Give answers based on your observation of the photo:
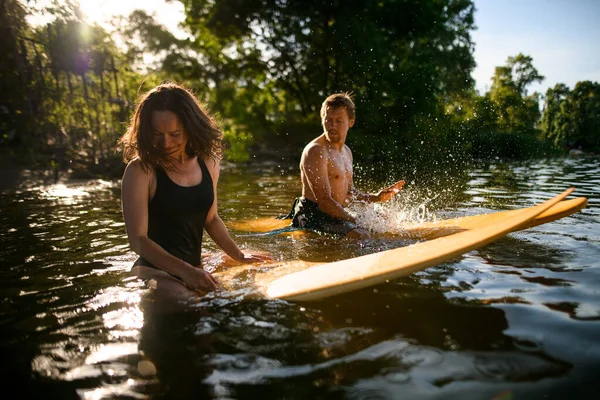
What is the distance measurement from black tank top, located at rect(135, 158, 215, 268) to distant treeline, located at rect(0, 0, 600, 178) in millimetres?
8028

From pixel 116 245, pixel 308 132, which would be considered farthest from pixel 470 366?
pixel 308 132

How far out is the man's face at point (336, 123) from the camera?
459 cm

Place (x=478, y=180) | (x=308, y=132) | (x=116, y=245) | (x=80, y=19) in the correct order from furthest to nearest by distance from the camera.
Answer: (x=308, y=132) < (x=478, y=180) < (x=80, y=19) < (x=116, y=245)

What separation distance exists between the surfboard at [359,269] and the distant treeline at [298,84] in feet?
27.4

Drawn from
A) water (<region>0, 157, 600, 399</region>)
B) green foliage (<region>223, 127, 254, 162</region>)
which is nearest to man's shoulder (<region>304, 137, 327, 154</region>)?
water (<region>0, 157, 600, 399</region>)

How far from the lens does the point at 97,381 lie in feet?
5.87

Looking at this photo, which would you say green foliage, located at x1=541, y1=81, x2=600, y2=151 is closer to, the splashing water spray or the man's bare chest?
the splashing water spray

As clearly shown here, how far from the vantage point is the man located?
14.7ft

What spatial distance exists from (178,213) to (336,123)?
2.34 metres

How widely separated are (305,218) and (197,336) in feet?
8.55

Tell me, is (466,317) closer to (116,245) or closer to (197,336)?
(197,336)

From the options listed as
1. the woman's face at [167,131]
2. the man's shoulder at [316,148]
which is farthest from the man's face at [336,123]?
the woman's face at [167,131]

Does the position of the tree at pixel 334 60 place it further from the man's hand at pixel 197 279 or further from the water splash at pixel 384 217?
the man's hand at pixel 197 279

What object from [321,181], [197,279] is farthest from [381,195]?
[197,279]
